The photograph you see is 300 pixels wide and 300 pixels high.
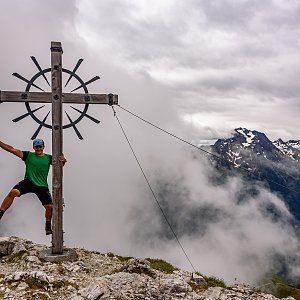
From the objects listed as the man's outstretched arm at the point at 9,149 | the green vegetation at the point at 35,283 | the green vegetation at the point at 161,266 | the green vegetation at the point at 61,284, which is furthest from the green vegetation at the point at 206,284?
the man's outstretched arm at the point at 9,149

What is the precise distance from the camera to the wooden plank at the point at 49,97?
1328 cm

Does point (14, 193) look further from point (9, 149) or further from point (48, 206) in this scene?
point (9, 149)

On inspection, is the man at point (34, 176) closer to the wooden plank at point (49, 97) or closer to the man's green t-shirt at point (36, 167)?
the man's green t-shirt at point (36, 167)

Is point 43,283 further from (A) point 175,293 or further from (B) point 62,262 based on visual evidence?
(A) point 175,293

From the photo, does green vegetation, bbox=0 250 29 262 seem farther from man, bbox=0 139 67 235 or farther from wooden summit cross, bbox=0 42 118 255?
man, bbox=0 139 67 235

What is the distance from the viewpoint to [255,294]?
11.8 metres

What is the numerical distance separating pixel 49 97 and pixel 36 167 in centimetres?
263

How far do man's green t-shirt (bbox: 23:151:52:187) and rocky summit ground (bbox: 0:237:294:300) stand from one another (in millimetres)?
2749

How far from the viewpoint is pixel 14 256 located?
13.5 m

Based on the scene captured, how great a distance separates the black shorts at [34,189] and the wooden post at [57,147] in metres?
0.25

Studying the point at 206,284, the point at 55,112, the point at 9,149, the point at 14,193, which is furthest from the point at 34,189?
the point at 206,284

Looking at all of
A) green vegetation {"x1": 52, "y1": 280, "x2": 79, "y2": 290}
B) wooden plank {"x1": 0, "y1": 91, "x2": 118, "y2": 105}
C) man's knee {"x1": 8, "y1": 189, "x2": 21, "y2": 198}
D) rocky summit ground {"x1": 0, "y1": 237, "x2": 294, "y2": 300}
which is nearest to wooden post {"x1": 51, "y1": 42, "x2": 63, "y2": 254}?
wooden plank {"x1": 0, "y1": 91, "x2": 118, "y2": 105}

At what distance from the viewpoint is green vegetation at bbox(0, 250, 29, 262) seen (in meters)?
13.2

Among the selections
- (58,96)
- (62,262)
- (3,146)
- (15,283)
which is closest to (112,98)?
(58,96)
